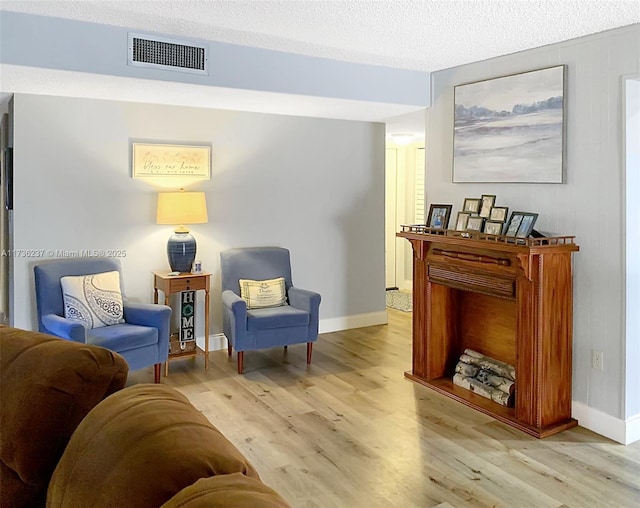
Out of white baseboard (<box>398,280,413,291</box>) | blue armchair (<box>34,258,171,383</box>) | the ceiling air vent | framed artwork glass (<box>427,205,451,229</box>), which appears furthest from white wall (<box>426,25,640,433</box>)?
white baseboard (<box>398,280,413,291</box>)

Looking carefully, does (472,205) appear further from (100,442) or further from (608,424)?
(100,442)

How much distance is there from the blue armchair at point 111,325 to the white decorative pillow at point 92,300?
0.17ft

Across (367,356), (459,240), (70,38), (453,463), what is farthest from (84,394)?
(367,356)

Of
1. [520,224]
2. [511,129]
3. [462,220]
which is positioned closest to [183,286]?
[462,220]

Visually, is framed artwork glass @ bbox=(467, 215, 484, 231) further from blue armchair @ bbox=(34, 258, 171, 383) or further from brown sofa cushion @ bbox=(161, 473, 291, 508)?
brown sofa cushion @ bbox=(161, 473, 291, 508)

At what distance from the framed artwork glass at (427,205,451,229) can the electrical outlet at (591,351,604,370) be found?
1.35 m

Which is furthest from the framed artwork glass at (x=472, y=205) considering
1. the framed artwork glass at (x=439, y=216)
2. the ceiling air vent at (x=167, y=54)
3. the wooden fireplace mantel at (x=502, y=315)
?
the ceiling air vent at (x=167, y=54)

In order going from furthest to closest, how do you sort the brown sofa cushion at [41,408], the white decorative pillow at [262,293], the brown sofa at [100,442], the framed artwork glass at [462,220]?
the white decorative pillow at [262,293], the framed artwork glass at [462,220], the brown sofa cushion at [41,408], the brown sofa at [100,442]

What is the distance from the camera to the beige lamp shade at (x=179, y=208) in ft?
14.6

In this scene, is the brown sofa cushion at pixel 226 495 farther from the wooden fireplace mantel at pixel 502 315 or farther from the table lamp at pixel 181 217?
the table lamp at pixel 181 217

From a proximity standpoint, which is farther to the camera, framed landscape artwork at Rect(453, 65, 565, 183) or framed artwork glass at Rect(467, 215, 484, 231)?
framed artwork glass at Rect(467, 215, 484, 231)

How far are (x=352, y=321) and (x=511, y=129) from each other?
2.76 metres

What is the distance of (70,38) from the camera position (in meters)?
3.23

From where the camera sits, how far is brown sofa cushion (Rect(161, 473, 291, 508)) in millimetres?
780
